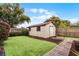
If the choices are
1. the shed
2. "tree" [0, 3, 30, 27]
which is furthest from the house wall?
"tree" [0, 3, 30, 27]

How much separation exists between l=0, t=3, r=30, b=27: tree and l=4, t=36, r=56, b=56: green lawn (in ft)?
0.47

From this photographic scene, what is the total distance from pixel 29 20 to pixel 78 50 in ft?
1.53

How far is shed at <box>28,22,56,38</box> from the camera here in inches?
70.1

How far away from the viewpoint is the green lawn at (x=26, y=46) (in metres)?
1.74

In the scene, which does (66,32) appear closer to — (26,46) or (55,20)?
(55,20)

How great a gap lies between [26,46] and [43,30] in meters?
0.20

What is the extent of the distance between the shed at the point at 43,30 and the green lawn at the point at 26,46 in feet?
0.20

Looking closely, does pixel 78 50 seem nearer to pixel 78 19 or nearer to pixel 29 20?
pixel 78 19

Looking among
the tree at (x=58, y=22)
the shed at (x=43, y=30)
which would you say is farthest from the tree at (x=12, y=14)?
the tree at (x=58, y=22)

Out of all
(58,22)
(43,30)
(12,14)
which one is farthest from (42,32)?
(12,14)

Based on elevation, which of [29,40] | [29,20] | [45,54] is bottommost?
[45,54]

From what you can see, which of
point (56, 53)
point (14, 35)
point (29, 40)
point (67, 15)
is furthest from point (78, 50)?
point (14, 35)

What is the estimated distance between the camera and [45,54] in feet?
5.70

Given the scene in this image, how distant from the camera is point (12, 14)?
180cm
